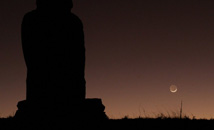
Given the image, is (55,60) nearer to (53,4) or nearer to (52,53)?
(52,53)

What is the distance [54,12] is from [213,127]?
441 centimetres

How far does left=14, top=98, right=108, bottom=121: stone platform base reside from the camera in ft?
25.7

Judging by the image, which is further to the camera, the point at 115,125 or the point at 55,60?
the point at 115,125

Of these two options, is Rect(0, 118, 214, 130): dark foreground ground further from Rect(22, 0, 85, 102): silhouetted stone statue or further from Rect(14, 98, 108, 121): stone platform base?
Rect(22, 0, 85, 102): silhouetted stone statue

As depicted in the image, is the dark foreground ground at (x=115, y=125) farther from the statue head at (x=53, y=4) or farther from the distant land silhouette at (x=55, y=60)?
the statue head at (x=53, y=4)

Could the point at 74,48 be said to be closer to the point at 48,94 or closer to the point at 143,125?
the point at 48,94

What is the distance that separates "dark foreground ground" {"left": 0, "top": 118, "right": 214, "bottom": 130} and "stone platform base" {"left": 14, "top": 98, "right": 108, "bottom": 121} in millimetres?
107

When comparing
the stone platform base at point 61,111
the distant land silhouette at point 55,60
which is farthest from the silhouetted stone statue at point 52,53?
the stone platform base at point 61,111

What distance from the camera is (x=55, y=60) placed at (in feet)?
27.6

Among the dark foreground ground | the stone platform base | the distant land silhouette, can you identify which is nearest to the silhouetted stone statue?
the distant land silhouette

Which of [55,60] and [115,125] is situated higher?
[55,60]

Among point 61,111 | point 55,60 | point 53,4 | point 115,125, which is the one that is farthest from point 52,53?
point 115,125

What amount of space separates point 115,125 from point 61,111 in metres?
1.38

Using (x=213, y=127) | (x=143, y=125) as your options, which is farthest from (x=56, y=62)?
(x=213, y=127)
